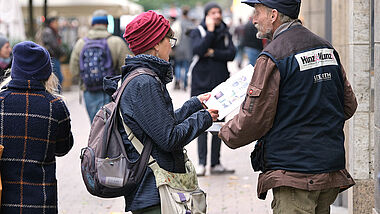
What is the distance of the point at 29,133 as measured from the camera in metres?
3.99

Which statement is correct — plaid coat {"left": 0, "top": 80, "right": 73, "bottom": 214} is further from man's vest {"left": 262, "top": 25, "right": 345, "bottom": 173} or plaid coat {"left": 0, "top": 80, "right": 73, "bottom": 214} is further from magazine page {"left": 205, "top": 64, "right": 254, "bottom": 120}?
man's vest {"left": 262, "top": 25, "right": 345, "bottom": 173}

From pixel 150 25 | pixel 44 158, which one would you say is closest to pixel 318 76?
pixel 150 25

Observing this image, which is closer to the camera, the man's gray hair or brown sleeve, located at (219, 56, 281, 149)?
brown sleeve, located at (219, 56, 281, 149)

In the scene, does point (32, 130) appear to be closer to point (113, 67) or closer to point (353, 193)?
point (353, 193)

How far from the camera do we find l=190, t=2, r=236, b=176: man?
8.46 meters

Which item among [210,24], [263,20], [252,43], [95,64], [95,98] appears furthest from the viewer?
[252,43]

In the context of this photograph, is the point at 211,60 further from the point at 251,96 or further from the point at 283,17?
the point at 251,96

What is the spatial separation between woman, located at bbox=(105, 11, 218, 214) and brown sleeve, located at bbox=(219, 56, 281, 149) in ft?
0.88

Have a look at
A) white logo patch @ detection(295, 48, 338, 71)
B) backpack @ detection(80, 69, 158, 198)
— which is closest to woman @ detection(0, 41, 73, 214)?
backpack @ detection(80, 69, 158, 198)

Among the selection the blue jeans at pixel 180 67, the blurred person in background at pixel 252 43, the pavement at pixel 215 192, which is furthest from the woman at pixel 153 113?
the blue jeans at pixel 180 67

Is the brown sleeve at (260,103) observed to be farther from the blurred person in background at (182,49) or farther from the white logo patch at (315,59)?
the blurred person in background at (182,49)

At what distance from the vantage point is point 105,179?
3.73m

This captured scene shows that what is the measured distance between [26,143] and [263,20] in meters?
1.52

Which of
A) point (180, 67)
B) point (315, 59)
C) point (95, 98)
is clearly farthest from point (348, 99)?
point (180, 67)
